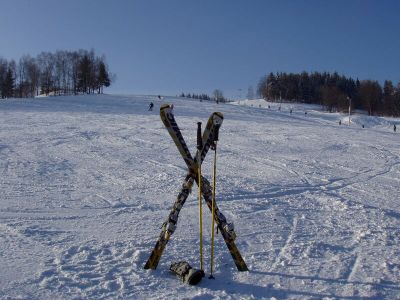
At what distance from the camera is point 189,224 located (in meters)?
7.83

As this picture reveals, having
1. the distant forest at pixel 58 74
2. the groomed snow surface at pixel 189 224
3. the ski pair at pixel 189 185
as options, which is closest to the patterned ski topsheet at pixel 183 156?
the ski pair at pixel 189 185

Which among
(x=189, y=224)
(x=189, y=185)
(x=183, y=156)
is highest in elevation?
(x=183, y=156)

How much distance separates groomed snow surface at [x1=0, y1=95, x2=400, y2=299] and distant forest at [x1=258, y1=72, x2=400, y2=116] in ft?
274

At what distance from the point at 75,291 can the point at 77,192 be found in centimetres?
567

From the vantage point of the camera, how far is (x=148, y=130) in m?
25.3

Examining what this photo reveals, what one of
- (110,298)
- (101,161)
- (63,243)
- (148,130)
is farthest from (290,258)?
(148,130)

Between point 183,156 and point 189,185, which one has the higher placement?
point 183,156

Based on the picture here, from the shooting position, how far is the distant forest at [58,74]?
85000 mm

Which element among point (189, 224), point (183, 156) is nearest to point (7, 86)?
point (189, 224)

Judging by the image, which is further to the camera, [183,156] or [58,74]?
[58,74]

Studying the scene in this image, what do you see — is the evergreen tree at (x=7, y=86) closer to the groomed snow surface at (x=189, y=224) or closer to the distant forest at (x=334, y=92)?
the distant forest at (x=334, y=92)

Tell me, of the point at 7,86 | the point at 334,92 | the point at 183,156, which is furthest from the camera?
the point at 334,92

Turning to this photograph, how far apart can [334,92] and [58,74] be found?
6405cm

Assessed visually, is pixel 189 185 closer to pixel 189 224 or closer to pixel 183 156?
pixel 183 156
